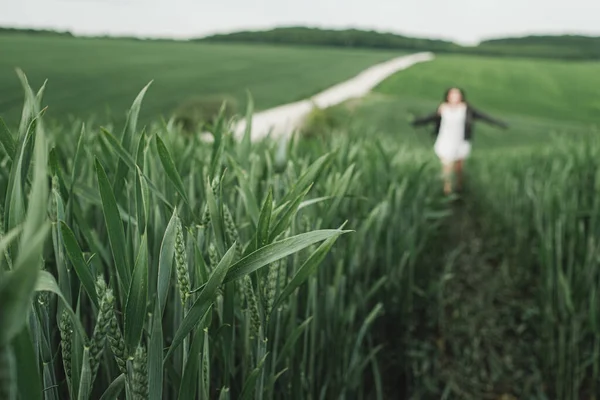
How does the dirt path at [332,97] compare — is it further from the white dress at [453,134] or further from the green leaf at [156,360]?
the green leaf at [156,360]

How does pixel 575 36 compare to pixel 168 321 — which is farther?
pixel 575 36

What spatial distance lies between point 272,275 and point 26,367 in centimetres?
32

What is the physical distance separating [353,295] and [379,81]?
120 ft

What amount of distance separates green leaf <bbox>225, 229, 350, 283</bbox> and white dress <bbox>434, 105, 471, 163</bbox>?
6.60 m

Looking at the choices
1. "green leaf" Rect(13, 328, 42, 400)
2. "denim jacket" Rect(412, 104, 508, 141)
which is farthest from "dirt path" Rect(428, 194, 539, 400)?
"denim jacket" Rect(412, 104, 508, 141)

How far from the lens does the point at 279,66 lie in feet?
126

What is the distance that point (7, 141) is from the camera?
0.64 meters

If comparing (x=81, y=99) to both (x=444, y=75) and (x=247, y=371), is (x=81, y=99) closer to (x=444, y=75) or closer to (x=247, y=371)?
(x=247, y=371)

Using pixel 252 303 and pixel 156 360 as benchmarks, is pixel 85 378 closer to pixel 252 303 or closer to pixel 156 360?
pixel 156 360

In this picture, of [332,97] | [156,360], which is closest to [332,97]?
[332,97]

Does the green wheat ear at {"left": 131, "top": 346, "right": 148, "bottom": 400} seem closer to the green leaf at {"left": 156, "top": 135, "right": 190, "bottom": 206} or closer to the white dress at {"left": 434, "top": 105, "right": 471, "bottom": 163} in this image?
the green leaf at {"left": 156, "top": 135, "right": 190, "bottom": 206}

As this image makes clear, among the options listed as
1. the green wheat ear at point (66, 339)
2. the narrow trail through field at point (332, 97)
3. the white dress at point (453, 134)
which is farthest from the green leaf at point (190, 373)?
the narrow trail through field at point (332, 97)

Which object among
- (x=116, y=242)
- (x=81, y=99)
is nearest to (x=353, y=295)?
(x=116, y=242)

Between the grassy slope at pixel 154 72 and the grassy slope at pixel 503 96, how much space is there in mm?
4603
